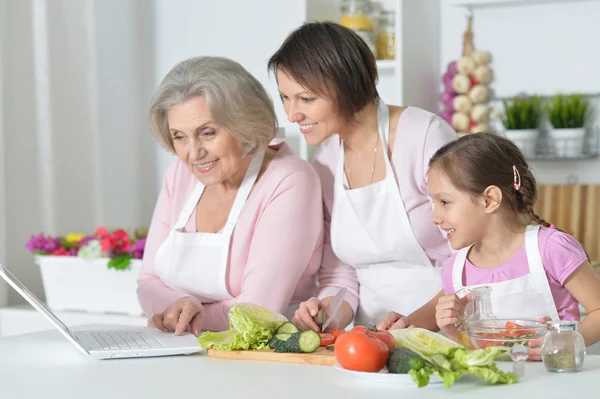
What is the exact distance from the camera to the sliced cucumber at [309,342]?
4.94 ft

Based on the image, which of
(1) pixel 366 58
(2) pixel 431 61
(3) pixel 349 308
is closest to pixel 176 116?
(1) pixel 366 58

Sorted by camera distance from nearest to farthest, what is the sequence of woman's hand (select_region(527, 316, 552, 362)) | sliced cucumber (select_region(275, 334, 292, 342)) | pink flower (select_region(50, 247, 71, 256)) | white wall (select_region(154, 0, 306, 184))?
woman's hand (select_region(527, 316, 552, 362)), sliced cucumber (select_region(275, 334, 292, 342)), pink flower (select_region(50, 247, 71, 256)), white wall (select_region(154, 0, 306, 184))

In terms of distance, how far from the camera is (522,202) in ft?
6.27

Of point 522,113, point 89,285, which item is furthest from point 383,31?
point 89,285

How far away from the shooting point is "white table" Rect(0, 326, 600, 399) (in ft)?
4.09

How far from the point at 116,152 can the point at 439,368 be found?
2655 millimetres

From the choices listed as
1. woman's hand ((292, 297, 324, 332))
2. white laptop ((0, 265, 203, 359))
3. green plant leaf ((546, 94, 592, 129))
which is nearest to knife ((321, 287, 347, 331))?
woman's hand ((292, 297, 324, 332))

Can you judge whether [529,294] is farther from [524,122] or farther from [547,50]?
[547,50]

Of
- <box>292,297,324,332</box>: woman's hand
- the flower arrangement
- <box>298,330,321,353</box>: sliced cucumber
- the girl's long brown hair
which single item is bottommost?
the flower arrangement

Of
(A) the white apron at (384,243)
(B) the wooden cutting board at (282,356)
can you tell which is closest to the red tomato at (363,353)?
(B) the wooden cutting board at (282,356)

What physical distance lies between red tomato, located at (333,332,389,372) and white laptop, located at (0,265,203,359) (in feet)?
1.33

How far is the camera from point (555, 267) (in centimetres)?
182

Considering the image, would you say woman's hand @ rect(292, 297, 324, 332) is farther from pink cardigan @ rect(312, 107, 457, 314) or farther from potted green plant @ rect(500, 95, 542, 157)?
potted green plant @ rect(500, 95, 542, 157)

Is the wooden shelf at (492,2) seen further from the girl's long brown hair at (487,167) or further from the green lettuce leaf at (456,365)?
the green lettuce leaf at (456,365)
